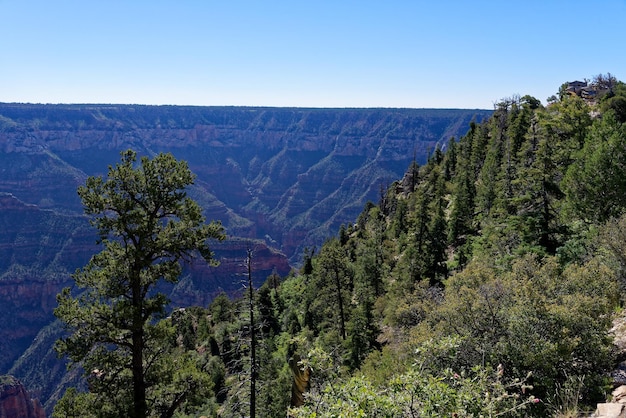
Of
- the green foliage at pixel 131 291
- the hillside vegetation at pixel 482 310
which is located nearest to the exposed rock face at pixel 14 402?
the hillside vegetation at pixel 482 310

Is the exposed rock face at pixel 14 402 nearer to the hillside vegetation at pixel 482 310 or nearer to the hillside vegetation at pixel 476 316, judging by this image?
the hillside vegetation at pixel 482 310

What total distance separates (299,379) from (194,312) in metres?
71.0

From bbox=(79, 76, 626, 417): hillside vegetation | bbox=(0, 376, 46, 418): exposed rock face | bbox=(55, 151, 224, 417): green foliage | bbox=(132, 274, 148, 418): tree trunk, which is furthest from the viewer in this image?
bbox=(0, 376, 46, 418): exposed rock face

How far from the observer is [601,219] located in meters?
24.2

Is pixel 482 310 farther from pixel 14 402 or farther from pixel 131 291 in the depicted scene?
pixel 14 402

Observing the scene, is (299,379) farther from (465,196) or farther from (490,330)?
(465,196)

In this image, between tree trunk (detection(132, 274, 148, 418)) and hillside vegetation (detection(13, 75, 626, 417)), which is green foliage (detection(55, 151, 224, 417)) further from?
hillside vegetation (detection(13, 75, 626, 417))

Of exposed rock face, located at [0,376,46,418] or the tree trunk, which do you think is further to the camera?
exposed rock face, located at [0,376,46,418]

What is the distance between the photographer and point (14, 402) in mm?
64938

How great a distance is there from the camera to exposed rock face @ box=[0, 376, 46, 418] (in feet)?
209

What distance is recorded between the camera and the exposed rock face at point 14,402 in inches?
2511

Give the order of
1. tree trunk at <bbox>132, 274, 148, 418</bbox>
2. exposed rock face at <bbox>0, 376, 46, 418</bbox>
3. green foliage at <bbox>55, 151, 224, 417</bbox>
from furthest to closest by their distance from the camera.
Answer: exposed rock face at <bbox>0, 376, 46, 418</bbox>
tree trunk at <bbox>132, 274, 148, 418</bbox>
green foliage at <bbox>55, 151, 224, 417</bbox>

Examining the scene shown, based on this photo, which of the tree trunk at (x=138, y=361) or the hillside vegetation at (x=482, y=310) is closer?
the hillside vegetation at (x=482, y=310)

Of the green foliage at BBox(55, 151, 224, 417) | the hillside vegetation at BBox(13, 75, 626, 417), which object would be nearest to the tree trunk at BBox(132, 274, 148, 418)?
the green foliage at BBox(55, 151, 224, 417)
